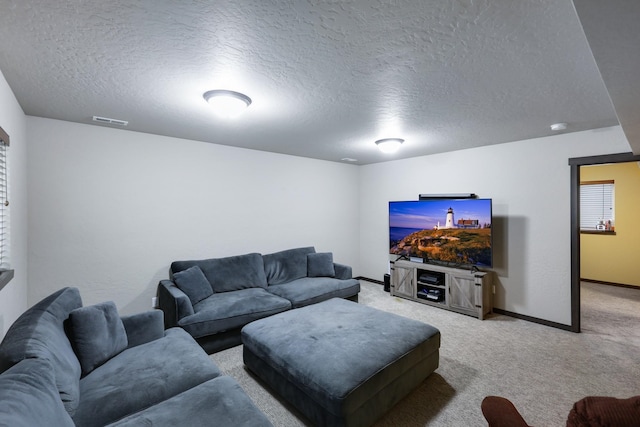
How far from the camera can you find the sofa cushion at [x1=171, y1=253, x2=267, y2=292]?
3.78 m

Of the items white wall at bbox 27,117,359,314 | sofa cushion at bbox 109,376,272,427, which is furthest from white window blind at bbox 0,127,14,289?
sofa cushion at bbox 109,376,272,427

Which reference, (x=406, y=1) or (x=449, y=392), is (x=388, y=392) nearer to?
(x=449, y=392)

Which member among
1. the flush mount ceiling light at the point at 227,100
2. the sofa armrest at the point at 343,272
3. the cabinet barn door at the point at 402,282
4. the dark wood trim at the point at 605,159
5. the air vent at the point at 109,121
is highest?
the air vent at the point at 109,121

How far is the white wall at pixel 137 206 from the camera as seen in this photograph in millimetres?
2998

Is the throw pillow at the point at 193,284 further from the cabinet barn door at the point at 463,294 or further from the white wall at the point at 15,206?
the cabinet barn door at the point at 463,294

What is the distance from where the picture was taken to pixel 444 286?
14.2 feet

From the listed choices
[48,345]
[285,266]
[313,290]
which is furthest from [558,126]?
[48,345]

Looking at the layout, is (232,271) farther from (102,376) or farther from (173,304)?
(102,376)

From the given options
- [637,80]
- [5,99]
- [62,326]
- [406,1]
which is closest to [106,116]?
[5,99]

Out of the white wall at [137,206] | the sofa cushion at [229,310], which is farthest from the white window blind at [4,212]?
the sofa cushion at [229,310]

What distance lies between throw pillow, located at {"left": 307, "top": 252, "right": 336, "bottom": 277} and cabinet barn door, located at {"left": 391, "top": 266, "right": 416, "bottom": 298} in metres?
1.10

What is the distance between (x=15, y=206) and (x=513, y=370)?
4.75 meters

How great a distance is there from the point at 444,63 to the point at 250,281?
3478 millimetres

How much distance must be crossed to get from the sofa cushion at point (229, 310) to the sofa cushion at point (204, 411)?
1.36 m
